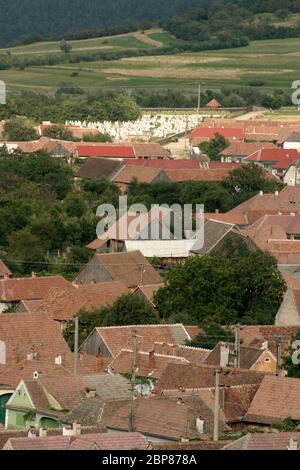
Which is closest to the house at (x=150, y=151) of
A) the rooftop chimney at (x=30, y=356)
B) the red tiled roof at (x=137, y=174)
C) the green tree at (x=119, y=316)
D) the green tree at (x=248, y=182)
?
the red tiled roof at (x=137, y=174)

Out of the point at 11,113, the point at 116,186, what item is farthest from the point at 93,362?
the point at 11,113

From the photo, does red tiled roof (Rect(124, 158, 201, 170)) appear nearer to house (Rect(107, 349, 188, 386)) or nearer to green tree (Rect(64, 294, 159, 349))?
green tree (Rect(64, 294, 159, 349))

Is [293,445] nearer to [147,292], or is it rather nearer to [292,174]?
[147,292]

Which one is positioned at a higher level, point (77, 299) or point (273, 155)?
point (77, 299)

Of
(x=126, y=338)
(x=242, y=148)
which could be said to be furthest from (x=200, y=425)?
(x=242, y=148)
